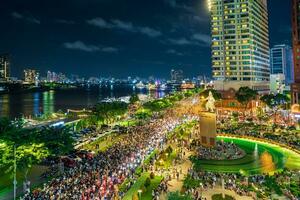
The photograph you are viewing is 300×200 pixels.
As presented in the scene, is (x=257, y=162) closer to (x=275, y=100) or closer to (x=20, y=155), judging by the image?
(x=20, y=155)

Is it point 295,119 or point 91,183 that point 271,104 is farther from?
point 91,183

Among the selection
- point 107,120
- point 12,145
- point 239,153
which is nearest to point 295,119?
point 239,153

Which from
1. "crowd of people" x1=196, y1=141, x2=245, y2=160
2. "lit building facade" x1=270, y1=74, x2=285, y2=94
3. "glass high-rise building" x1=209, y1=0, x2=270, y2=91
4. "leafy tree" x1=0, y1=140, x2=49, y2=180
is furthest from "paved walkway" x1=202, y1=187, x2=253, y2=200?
"lit building facade" x1=270, y1=74, x2=285, y2=94

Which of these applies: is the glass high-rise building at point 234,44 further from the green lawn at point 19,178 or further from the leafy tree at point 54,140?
the green lawn at point 19,178

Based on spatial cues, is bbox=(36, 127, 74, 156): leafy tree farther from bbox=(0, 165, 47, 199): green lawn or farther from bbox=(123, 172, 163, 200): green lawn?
bbox=(123, 172, 163, 200): green lawn

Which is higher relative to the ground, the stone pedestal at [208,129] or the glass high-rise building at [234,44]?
the glass high-rise building at [234,44]

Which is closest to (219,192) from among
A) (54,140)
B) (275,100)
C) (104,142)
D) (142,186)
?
(142,186)

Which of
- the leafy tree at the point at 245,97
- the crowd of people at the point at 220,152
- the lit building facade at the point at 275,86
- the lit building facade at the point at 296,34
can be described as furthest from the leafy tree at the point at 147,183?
the lit building facade at the point at 275,86
